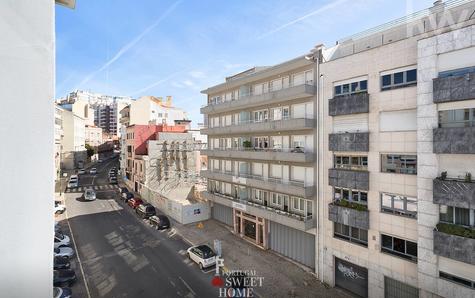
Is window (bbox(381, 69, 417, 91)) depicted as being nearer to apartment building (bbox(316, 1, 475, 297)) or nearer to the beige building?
apartment building (bbox(316, 1, 475, 297))

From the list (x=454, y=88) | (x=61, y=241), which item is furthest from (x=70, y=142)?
(x=454, y=88)

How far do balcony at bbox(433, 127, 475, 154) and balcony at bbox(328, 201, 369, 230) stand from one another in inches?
229

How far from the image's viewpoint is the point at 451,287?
13570mm

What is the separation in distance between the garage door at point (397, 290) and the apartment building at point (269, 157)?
Result: 5612 mm

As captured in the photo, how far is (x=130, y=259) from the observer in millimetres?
22766

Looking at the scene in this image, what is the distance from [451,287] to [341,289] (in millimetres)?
6942

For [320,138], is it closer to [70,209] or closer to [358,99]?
[358,99]

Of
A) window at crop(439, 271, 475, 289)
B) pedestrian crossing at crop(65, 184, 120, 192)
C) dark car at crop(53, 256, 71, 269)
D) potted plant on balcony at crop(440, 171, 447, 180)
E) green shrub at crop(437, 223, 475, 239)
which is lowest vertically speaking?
dark car at crop(53, 256, 71, 269)

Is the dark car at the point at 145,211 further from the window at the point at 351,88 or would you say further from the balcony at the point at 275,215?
the window at the point at 351,88

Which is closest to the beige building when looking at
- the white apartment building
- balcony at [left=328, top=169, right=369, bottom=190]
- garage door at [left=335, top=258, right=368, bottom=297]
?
the white apartment building

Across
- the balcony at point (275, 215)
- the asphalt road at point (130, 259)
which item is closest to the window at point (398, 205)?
the balcony at point (275, 215)

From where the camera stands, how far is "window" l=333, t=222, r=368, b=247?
58.4 feet

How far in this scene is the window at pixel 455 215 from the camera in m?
13.4

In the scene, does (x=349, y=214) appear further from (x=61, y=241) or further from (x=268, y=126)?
(x=61, y=241)
